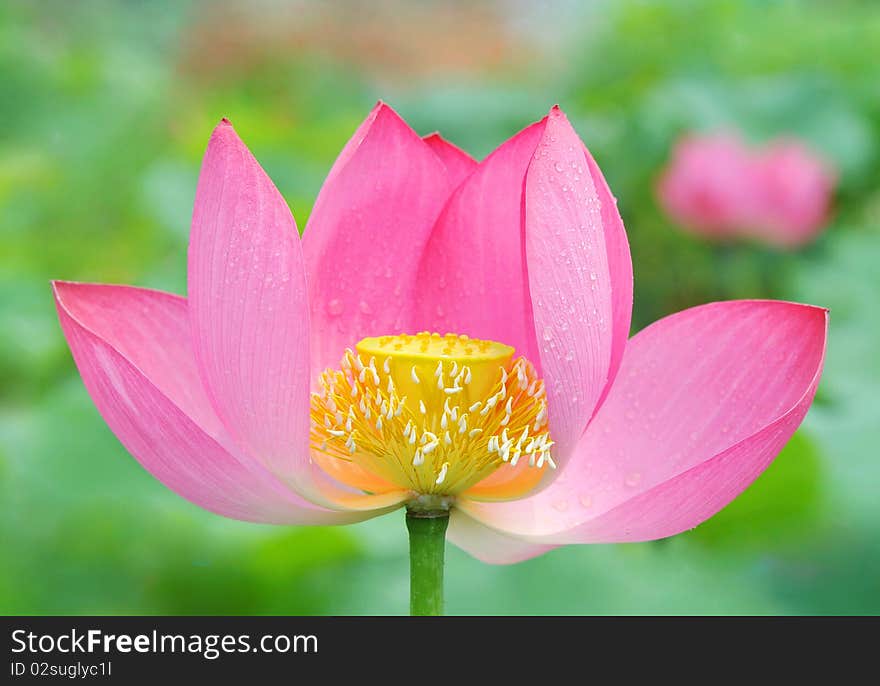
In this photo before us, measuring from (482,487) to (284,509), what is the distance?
11cm

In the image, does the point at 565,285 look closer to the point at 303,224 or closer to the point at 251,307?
the point at 251,307

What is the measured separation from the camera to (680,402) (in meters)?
0.58

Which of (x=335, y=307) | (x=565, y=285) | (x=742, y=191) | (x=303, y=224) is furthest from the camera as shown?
(x=742, y=191)

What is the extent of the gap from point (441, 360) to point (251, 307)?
10 cm

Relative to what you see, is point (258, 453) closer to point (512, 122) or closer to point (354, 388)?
point (354, 388)

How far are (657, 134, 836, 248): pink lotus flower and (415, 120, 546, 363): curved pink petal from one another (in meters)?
1.82

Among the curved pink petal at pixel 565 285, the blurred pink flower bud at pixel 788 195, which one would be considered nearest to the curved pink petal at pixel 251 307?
the curved pink petal at pixel 565 285

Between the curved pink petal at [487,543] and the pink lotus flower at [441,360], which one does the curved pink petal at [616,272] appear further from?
the curved pink petal at [487,543]

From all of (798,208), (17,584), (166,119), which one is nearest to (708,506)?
(17,584)

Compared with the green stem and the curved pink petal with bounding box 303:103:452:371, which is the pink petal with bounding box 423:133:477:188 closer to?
the curved pink petal with bounding box 303:103:452:371

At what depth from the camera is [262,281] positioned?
1.65 feet

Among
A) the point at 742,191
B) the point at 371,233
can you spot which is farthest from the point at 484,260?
the point at 742,191

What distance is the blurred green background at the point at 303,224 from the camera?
1.15m

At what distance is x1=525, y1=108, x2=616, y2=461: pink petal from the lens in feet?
1.63
